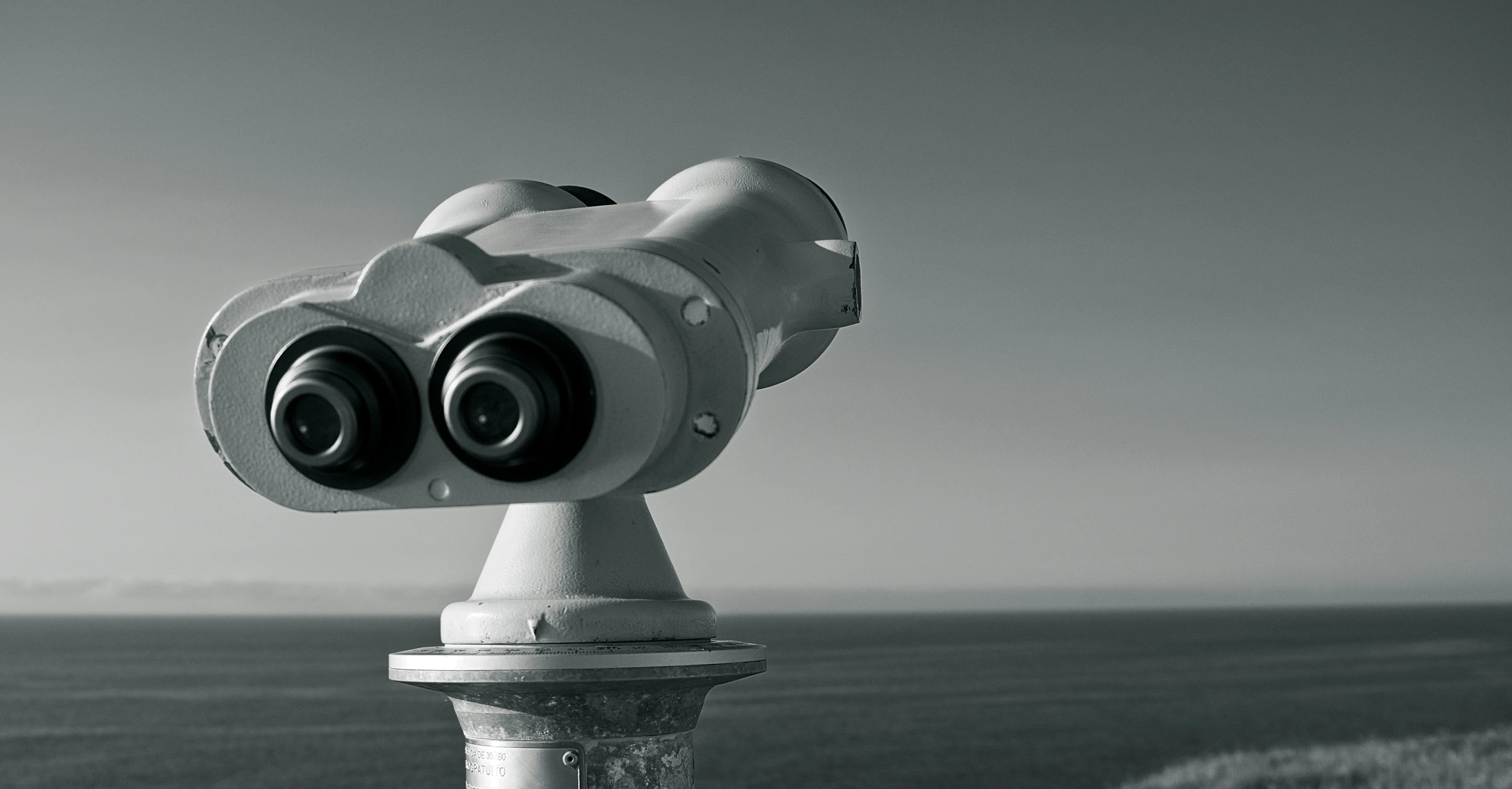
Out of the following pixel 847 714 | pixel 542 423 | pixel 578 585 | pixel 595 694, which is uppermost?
pixel 542 423

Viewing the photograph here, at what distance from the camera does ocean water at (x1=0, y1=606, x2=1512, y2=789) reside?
83.8 meters

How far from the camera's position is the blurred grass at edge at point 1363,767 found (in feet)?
153

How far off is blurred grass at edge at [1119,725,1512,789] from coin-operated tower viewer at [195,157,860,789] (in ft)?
139

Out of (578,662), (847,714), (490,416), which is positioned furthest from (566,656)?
(847,714)

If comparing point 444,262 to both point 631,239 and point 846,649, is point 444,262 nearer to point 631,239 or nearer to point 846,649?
point 631,239

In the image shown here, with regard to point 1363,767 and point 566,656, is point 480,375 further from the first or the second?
point 1363,767

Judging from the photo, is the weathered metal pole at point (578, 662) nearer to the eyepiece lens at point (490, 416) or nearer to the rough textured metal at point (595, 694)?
the rough textured metal at point (595, 694)

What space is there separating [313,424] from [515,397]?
0.98 feet

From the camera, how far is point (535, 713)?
2.14 m

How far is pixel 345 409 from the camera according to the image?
5.88 ft

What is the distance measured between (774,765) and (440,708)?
34693 mm

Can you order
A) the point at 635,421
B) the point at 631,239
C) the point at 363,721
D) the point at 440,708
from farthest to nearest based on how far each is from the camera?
1. the point at 440,708
2. the point at 363,721
3. the point at 631,239
4. the point at 635,421

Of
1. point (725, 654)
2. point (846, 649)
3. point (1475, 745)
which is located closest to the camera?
point (725, 654)

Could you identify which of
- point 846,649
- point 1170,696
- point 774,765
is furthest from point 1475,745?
point 846,649
